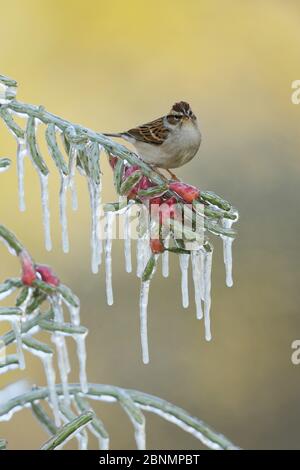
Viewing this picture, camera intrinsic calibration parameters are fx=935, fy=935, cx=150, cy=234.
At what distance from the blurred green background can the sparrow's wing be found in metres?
1.60

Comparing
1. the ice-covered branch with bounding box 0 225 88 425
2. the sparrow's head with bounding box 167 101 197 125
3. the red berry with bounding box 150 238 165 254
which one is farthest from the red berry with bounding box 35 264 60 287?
the sparrow's head with bounding box 167 101 197 125

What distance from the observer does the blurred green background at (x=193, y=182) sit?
4816 mm

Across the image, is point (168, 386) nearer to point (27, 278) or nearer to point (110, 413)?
point (110, 413)

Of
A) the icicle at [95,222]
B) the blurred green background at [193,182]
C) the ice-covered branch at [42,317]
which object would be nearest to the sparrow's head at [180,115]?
the icicle at [95,222]

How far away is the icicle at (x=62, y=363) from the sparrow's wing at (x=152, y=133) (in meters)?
1.80

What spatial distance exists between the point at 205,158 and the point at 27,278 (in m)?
4.17

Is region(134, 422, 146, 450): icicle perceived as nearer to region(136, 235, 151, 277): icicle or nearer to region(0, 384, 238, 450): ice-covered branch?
region(0, 384, 238, 450): ice-covered branch

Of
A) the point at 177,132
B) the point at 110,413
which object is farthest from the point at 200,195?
the point at 110,413

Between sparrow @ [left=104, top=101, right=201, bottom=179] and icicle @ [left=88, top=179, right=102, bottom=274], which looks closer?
icicle @ [left=88, top=179, right=102, bottom=274]

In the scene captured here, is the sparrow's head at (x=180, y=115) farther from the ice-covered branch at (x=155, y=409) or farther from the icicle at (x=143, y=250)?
the ice-covered branch at (x=155, y=409)

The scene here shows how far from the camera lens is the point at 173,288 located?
502cm

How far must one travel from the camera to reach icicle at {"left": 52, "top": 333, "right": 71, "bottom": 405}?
1184mm

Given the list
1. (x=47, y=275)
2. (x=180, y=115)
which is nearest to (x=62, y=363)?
(x=47, y=275)

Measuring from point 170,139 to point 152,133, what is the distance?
0.10 m
